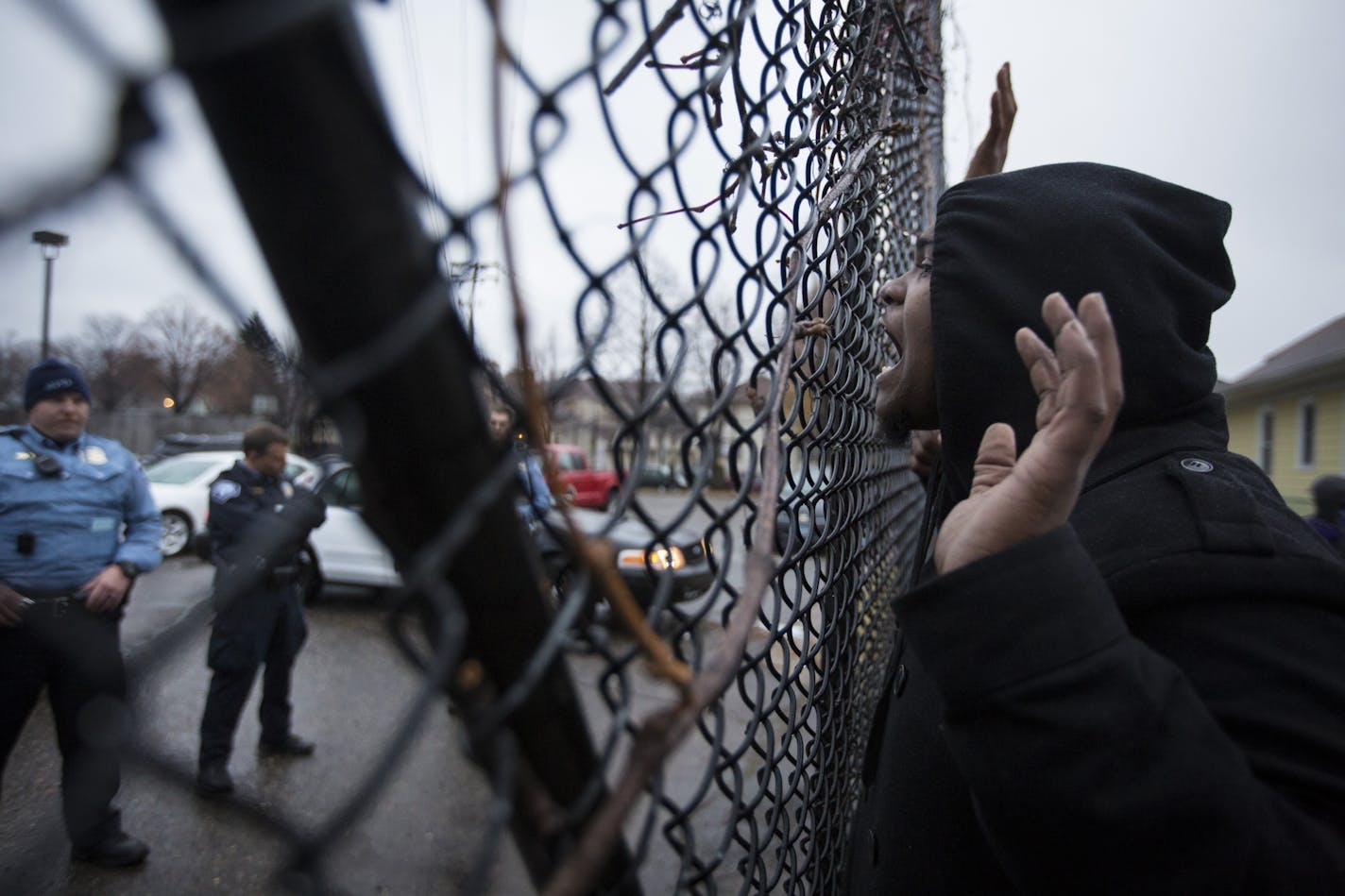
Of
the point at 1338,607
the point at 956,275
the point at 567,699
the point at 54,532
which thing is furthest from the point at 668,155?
the point at 54,532

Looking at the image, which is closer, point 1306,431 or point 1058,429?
point 1058,429

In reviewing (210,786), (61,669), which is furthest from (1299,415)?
(210,786)

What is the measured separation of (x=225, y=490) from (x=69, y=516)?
113 centimetres

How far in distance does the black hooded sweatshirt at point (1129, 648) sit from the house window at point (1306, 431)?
77.4 feet

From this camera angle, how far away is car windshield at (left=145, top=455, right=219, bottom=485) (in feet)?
34.4

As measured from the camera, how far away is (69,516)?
130 inches

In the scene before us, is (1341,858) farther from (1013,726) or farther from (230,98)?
(230,98)

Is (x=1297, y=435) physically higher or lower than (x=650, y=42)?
lower

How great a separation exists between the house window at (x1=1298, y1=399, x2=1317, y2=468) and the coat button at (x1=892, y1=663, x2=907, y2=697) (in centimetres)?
2353

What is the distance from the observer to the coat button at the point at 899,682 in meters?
1.47

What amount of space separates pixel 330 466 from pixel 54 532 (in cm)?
367

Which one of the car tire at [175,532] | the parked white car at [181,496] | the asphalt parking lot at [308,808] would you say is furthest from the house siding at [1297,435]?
the car tire at [175,532]

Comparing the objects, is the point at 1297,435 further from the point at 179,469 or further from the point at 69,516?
the point at 179,469

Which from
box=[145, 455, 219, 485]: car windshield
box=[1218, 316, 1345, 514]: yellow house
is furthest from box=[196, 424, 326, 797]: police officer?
box=[1218, 316, 1345, 514]: yellow house
